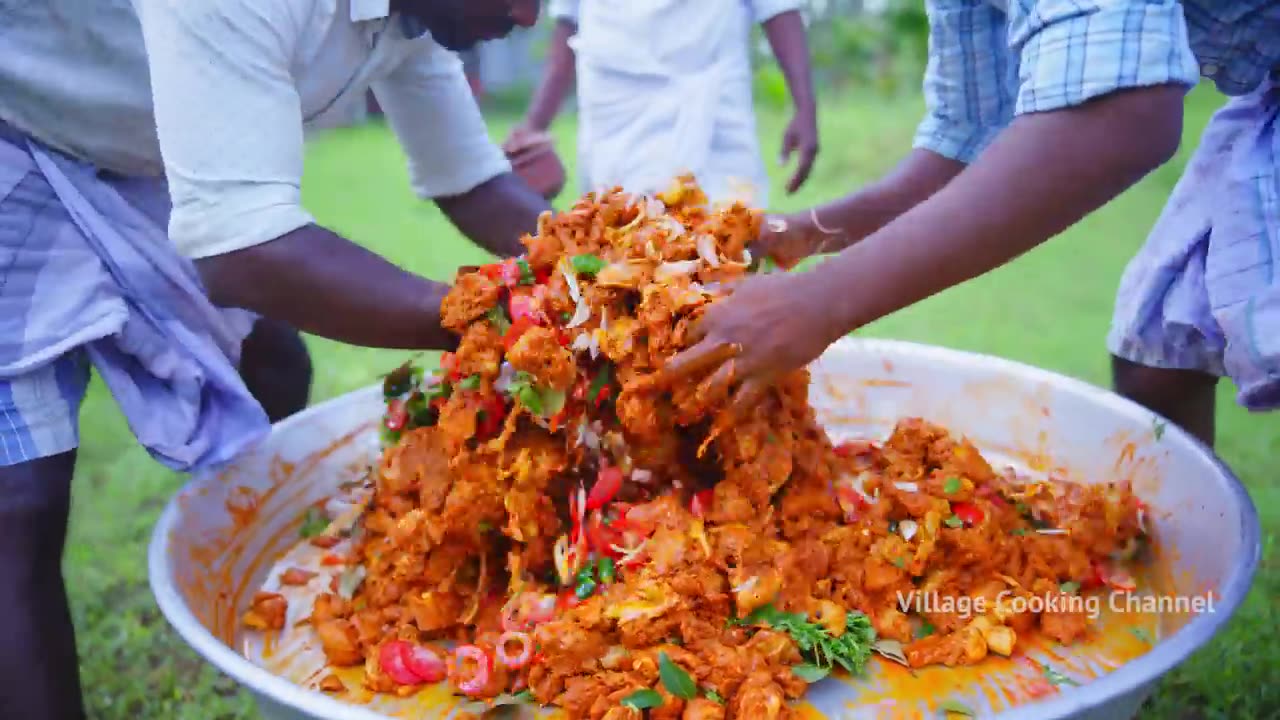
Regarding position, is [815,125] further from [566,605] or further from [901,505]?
[566,605]

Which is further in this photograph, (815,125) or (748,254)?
(815,125)

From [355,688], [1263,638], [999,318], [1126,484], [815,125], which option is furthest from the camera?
[999,318]

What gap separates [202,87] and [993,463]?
177cm

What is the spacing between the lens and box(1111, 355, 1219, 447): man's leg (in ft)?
7.22

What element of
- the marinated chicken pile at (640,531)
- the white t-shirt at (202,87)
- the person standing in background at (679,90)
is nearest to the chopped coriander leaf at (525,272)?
the marinated chicken pile at (640,531)

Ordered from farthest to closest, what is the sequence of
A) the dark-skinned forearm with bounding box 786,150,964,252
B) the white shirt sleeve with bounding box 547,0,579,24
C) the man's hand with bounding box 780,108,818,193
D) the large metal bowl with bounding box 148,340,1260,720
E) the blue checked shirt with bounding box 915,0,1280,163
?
the white shirt sleeve with bounding box 547,0,579,24
the man's hand with bounding box 780,108,818,193
the dark-skinned forearm with bounding box 786,150,964,252
the large metal bowl with bounding box 148,340,1260,720
the blue checked shirt with bounding box 915,0,1280,163

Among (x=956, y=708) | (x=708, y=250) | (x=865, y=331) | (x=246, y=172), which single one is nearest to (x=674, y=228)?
(x=708, y=250)

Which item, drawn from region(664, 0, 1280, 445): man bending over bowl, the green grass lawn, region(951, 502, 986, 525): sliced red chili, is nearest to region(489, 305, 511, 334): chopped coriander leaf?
region(664, 0, 1280, 445): man bending over bowl

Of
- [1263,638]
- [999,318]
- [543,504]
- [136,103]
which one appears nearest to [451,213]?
[136,103]

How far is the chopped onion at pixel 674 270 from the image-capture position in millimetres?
1616

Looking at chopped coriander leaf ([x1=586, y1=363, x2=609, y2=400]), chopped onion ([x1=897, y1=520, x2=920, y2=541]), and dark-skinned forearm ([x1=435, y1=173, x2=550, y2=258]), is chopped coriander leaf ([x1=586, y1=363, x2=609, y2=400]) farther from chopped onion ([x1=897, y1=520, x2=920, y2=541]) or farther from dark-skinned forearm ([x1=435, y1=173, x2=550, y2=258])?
dark-skinned forearm ([x1=435, y1=173, x2=550, y2=258])

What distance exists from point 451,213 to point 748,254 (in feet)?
3.46

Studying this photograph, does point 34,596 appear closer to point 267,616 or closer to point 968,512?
point 267,616

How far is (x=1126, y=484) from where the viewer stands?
209 centimetres
